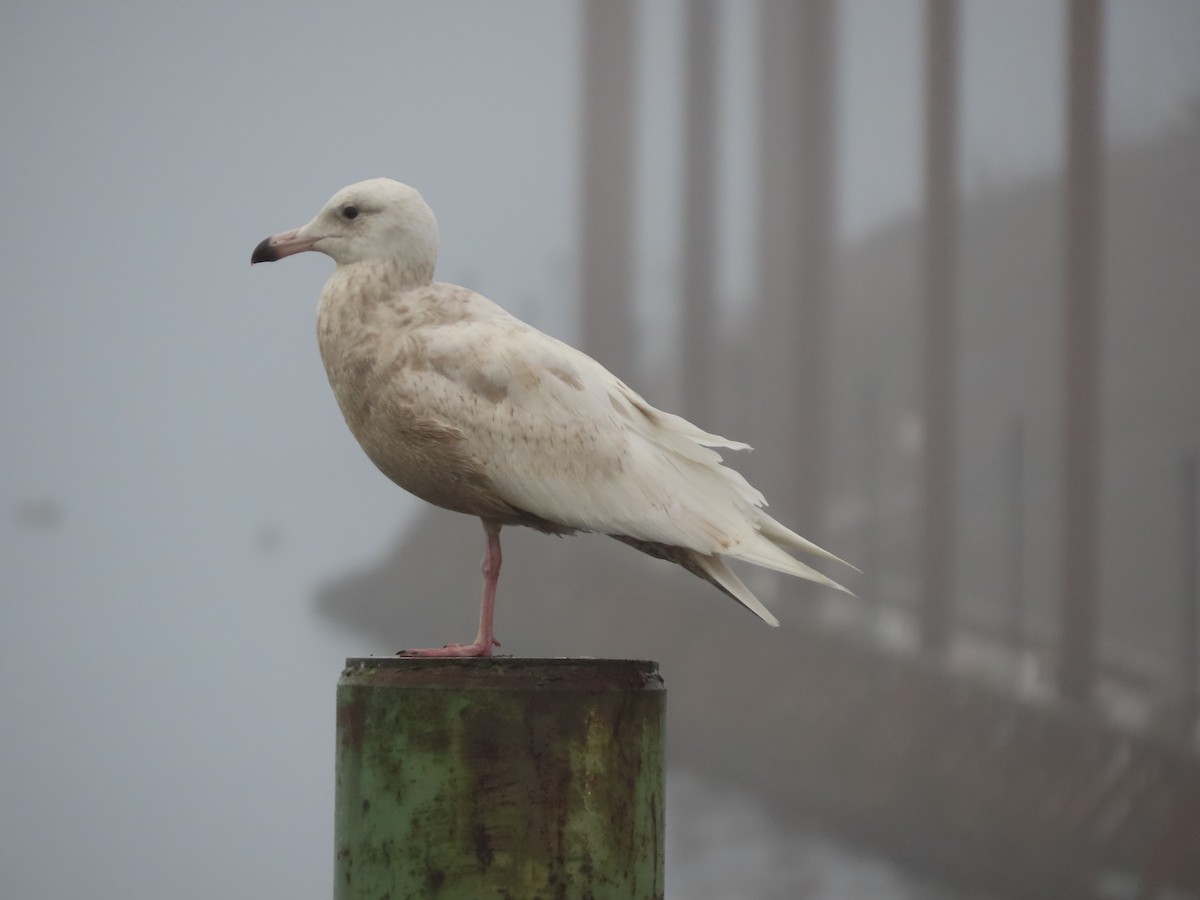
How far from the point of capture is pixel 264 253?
511cm

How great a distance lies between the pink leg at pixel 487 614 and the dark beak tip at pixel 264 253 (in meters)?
1.10

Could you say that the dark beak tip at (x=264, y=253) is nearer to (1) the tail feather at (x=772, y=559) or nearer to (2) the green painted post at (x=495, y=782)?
(2) the green painted post at (x=495, y=782)

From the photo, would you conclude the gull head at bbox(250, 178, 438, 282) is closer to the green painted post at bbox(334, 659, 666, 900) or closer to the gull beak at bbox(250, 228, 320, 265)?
the gull beak at bbox(250, 228, 320, 265)

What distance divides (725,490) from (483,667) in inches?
40.4

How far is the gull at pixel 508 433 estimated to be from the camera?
15.4ft

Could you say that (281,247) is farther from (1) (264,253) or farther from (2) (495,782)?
(2) (495,782)

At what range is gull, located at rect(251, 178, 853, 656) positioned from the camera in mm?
4695

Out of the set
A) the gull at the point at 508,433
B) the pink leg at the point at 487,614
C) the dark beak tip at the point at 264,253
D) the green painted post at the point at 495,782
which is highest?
the dark beak tip at the point at 264,253

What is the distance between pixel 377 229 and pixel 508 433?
83 cm

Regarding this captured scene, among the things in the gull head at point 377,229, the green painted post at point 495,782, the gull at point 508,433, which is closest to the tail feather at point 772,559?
the gull at point 508,433

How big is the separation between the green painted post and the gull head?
137 cm

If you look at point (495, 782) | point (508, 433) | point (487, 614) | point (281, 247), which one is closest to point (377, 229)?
point (281, 247)

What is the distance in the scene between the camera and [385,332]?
4.85 m

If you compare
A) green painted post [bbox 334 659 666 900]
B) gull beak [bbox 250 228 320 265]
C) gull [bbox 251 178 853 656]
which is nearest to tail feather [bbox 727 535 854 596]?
gull [bbox 251 178 853 656]
